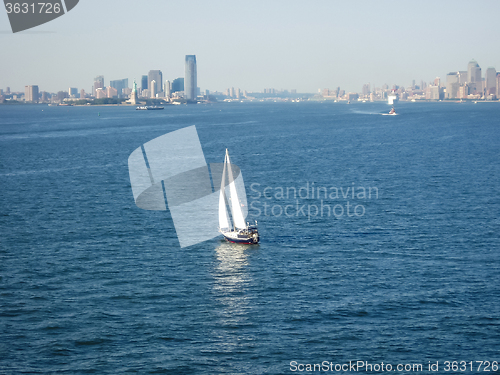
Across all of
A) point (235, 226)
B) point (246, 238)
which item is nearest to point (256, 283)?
point (246, 238)

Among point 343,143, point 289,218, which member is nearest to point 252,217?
point 289,218

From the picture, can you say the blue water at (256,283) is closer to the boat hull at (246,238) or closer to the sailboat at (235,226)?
the boat hull at (246,238)

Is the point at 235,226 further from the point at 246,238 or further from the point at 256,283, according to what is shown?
the point at 256,283

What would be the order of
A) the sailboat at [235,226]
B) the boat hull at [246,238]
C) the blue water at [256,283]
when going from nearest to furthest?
the blue water at [256,283] < the boat hull at [246,238] < the sailboat at [235,226]

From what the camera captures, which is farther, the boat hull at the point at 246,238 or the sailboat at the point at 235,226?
the sailboat at the point at 235,226

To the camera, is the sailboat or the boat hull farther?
the sailboat

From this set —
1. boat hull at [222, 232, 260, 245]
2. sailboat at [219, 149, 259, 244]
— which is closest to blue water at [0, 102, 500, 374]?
boat hull at [222, 232, 260, 245]

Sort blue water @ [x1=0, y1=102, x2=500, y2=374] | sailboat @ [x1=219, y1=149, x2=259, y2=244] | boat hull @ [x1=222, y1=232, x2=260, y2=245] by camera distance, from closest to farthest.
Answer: blue water @ [x1=0, y1=102, x2=500, y2=374], boat hull @ [x1=222, y1=232, x2=260, y2=245], sailboat @ [x1=219, y1=149, x2=259, y2=244]

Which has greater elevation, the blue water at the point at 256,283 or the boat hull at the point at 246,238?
the boat hull at the point at 246,238

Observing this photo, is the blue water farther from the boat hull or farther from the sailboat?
the sailboat

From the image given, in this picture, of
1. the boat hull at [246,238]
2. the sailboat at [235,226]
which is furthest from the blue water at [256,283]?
the sailboat at [235,226]

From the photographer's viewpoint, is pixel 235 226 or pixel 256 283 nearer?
pixel 256 283

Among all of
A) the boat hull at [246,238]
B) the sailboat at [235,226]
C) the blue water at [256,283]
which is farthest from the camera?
the sailboat at [235,226]

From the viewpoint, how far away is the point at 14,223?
6869cm
